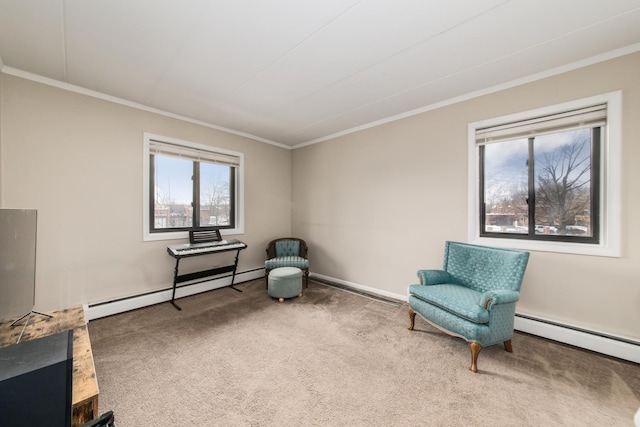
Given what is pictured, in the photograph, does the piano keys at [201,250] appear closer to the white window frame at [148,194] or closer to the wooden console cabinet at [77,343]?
the white window frame at [148,194]

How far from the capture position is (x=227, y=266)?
3.87 meters

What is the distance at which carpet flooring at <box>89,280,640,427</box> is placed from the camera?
154cm

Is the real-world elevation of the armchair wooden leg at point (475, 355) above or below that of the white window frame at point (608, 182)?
below

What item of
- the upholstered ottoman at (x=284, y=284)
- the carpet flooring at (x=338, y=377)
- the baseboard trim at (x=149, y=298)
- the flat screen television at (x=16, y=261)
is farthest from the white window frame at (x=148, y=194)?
the flat screen television at (x=16, y=261)

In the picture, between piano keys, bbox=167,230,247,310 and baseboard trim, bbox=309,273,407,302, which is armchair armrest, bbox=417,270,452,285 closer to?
baseboard trim, bbox=309,273,407,302

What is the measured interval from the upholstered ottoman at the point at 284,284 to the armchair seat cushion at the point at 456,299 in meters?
1.63

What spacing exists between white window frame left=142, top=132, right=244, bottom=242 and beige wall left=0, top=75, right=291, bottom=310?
6cm

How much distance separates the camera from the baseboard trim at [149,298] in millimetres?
2805

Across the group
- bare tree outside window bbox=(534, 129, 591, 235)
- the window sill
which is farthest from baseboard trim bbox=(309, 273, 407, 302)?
bare tree outside window bbox=(534, 129, 591, 235)

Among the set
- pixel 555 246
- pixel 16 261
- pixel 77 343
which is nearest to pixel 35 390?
pixel 77 343

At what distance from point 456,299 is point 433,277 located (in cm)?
44

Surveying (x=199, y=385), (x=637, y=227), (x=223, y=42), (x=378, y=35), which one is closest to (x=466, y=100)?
(x=378, y=35)

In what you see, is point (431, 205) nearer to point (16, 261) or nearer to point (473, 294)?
point (473, 294)

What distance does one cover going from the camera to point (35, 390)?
625mm
